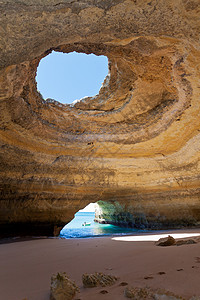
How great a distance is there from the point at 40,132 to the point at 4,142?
1.00 meters

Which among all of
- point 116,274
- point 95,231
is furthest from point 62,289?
point 95,231

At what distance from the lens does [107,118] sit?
6.01m

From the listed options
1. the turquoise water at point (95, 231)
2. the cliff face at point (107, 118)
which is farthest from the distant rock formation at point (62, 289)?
the turquoise water at point (95, 231)

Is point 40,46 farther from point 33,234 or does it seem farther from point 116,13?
point 33,234

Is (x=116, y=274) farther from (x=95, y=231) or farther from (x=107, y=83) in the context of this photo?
(x=95, y=231)

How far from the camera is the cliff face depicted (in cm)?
267

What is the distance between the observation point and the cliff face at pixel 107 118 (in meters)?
2.67

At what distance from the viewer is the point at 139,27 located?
2887mm

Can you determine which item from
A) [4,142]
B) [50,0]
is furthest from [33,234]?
[50,0]

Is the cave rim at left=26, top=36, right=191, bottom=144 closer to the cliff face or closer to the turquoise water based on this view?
the cliff face

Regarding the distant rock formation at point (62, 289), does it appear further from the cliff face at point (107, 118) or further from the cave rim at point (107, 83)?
the cave rim at point (107, 83)

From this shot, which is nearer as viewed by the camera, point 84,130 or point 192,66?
point 192,66

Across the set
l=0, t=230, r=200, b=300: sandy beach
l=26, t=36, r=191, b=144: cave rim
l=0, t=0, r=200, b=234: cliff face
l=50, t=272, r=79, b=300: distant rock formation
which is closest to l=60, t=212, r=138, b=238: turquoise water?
l=0, t=0, r=200, b=234: cliff face

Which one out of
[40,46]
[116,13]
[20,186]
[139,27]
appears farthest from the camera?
[20,186]
